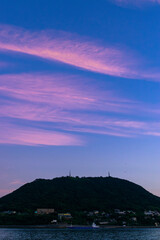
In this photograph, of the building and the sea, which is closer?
the sea

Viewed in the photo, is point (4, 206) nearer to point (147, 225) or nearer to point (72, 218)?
point (72, 218)

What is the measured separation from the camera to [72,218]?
157375 millimetres

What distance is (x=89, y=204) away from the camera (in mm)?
193875

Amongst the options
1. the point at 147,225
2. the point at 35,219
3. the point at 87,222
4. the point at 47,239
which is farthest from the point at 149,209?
the point at 47,239

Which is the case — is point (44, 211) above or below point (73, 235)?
above

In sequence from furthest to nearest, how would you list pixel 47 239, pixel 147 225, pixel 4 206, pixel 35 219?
pixel 4 206
pixel 147 225
pixel 35 219
pixel 47 239

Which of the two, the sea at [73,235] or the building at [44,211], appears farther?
the building at [44,211]

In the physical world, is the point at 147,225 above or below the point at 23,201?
below

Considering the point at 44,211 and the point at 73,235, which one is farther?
the point at 44,211

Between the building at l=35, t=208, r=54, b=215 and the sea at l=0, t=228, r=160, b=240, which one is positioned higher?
the building at l=35, t=208, r=54, b=215

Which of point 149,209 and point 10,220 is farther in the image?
point 149,209

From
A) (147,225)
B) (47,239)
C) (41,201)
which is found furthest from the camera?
(41,201)

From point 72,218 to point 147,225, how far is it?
145 feet

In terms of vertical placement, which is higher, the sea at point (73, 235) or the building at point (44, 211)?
the building at point (44, 211)
